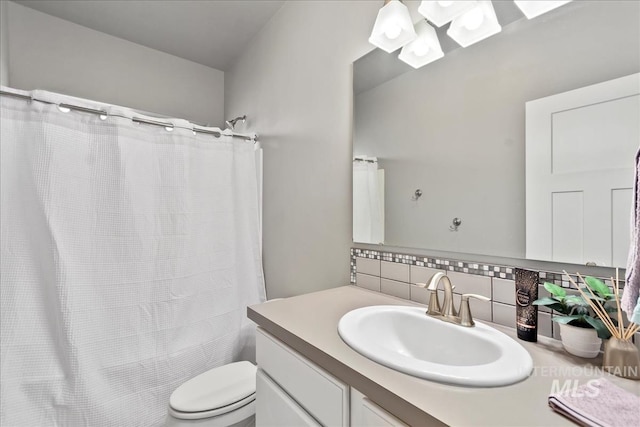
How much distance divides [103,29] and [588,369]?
3010 millimetres

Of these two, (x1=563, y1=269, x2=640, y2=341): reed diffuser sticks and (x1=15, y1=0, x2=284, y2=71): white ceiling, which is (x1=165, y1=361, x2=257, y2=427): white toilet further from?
(x1=15, y1=0, x2=284, y2=71): white ceiling

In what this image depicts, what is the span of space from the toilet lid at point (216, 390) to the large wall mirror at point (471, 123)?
0.85 meters

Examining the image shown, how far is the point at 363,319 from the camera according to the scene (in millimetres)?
901

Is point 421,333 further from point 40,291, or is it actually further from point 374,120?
point 40,291

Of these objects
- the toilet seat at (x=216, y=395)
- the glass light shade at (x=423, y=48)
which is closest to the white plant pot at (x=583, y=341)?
the glass light shade at (x=423, y=48)

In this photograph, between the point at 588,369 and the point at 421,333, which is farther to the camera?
the point at 421,333

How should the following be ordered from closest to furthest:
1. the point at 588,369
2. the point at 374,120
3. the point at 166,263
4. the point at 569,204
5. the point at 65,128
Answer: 1. the point at 588,369
2. the point at 569,204
3. the point at 374,120
4. the point at 65,128
5. the point at 166,263

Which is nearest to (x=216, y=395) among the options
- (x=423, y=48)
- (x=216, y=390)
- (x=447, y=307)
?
(x=216, y=390)

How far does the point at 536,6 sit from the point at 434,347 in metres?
1.02

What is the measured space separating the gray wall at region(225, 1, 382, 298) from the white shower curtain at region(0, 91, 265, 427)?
282 millimetres

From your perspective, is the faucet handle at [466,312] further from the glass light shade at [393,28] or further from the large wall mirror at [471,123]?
the glass light shade at [393,28]

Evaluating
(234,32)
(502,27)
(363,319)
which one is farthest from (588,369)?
(234,32)

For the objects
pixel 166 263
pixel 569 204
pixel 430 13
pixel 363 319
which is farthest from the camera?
pixel 166 263

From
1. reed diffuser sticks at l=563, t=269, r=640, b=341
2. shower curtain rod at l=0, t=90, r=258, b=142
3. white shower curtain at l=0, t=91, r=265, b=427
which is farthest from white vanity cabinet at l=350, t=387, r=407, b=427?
shower curtain rod at l=0, t=90, r=258, b=142
